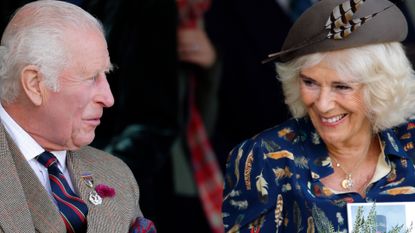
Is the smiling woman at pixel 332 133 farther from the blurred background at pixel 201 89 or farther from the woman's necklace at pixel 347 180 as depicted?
the blurred background at pixel 201 89

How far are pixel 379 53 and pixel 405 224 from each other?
60cm

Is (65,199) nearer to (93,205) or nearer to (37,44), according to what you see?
(93,205)

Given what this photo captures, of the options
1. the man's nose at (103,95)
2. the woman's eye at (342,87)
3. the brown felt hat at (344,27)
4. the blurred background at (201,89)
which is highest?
the brown felt hat at (344,27)

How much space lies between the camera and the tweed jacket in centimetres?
345

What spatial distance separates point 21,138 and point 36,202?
0.21 meters

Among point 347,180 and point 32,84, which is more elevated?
point 32,84

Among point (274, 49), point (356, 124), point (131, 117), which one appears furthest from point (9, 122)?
point (274, 49)

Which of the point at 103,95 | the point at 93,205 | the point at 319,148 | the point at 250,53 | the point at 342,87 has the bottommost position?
the point at 93,205

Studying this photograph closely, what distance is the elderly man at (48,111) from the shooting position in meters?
3.51

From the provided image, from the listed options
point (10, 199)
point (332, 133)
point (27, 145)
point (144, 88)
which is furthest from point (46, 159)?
point (144, 88)

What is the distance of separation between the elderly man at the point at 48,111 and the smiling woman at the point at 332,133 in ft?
1.96

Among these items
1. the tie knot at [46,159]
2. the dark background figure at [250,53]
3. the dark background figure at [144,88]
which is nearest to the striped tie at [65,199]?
the tie knot at [46,159]

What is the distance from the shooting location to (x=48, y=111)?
3572 mm

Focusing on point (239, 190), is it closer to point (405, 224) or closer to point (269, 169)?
point (269, 169)
